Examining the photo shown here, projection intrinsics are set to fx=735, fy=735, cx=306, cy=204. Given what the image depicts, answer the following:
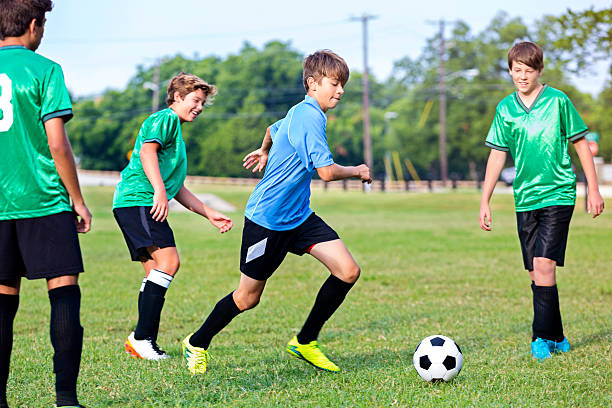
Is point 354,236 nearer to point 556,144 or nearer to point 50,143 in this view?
point 556,144

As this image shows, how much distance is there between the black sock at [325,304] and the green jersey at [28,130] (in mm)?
1926

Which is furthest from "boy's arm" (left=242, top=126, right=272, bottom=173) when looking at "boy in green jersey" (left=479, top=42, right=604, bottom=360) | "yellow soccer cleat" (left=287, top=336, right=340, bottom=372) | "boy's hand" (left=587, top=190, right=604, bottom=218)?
"boy's hand" (left=587, top=190, right=604, bottom=218)

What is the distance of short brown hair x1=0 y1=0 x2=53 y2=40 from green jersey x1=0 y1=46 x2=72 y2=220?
0.08 m

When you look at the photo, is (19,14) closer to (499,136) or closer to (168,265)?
(168,265)

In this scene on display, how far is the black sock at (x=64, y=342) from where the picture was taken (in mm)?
3457

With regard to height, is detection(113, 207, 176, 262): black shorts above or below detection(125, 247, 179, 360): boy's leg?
above

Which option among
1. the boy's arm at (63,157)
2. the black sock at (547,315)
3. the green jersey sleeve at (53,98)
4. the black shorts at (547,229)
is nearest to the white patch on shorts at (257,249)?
the boy's arm at (63,157)

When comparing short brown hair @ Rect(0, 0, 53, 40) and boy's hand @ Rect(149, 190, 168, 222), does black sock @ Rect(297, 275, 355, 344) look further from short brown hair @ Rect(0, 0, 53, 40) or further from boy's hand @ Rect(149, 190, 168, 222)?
short brown hair @ Rect(0, 0, 53, 40)

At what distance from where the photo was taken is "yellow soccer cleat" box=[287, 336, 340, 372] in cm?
469

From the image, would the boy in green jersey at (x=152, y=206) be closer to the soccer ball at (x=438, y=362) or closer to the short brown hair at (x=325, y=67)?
the short brown hair at (x=325, y=67)

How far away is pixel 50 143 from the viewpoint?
333 cm

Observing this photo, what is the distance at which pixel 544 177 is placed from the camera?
203 inches

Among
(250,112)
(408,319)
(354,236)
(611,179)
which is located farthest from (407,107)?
(408,319)

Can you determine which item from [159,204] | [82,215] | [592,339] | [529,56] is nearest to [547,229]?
[592,339]
